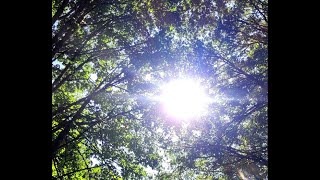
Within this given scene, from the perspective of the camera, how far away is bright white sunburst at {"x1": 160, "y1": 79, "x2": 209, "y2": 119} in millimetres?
11859

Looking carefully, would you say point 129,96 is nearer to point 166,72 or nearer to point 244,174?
point 166,72

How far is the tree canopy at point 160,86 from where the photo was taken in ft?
33.6

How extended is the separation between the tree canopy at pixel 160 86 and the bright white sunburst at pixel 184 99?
254mm

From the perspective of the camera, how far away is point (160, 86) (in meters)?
11.9

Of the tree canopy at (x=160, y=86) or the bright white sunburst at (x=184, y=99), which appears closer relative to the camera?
the tree canopy at (x=160, y=86)

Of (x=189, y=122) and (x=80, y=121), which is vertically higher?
(x=189, y=122)

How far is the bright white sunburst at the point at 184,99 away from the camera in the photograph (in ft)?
38.9

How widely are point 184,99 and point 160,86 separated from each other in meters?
1.46

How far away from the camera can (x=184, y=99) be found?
12.7m

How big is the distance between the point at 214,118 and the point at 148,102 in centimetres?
287
